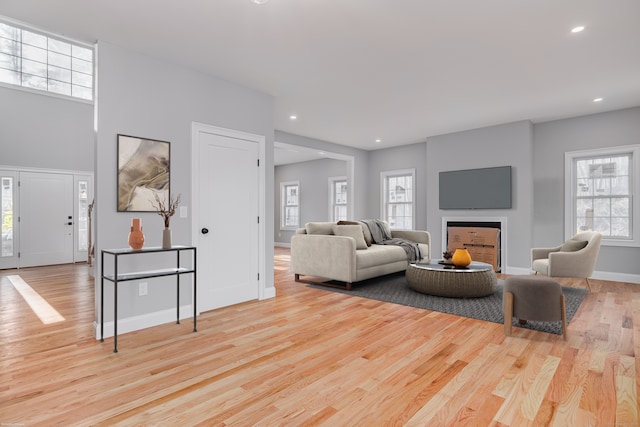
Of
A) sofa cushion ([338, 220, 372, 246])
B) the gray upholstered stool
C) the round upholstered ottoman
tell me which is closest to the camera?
the gray upholstered stool

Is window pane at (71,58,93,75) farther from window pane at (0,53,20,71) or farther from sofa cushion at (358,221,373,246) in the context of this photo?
sofa cushion at (358,221,373,246)

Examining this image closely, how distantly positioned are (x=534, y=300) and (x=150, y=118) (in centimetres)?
381

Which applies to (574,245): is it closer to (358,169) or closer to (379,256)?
(379,256)

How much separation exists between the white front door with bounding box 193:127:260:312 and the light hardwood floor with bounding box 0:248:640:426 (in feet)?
1.29

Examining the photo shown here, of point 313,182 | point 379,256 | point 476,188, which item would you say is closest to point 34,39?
point 313,182

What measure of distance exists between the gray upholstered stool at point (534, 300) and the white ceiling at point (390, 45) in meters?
2.14

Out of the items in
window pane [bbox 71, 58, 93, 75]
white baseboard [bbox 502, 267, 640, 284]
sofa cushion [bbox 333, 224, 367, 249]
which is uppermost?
window pane [bbox 71, 58, 93, 75]

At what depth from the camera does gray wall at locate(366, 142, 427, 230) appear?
7750 millimetres

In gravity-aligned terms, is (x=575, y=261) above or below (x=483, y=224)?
below

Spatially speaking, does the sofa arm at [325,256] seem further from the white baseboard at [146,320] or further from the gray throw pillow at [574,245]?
the gray throw pillow at [574,245]

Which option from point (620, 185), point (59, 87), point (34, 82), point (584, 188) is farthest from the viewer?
point (59, 87)

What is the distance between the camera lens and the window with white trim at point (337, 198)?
962cm

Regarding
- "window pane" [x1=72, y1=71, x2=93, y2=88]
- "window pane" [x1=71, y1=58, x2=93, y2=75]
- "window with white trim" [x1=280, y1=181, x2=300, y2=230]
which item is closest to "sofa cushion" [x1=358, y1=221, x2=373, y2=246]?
"window with white trim" [x1=280, y1=181, x2=300, y2=230]

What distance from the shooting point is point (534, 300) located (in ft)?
9.55
